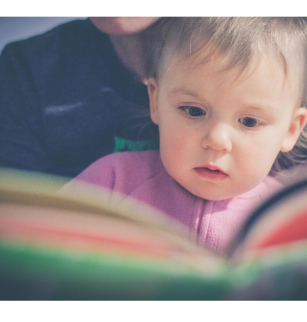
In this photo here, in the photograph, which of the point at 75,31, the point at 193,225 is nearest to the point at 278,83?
the point at 193,225

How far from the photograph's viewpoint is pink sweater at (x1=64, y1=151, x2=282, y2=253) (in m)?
1.31

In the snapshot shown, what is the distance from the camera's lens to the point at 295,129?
4.32ft

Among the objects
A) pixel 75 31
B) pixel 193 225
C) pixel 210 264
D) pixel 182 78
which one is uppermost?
pixel 75 31

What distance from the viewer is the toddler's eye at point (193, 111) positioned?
126cm

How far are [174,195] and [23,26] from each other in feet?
2.37

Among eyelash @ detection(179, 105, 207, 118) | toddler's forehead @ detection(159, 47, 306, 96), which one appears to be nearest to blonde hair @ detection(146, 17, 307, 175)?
toddler's forehead @ detection(159, 47, 306, 96)

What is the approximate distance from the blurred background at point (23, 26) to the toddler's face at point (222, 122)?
367 mm

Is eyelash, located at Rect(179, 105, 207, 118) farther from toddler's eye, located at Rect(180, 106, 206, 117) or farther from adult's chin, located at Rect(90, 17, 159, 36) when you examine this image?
adult's chin, located at Rect(90, 17, 159, 36)

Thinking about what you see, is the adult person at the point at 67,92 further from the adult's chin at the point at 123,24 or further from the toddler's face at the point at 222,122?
the toddler's face at the point at 222,122

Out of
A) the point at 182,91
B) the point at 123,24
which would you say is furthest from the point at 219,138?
the point at 123,24

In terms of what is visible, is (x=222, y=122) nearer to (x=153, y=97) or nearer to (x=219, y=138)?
(x=219, y=138)

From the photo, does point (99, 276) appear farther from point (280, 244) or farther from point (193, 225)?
point (280, 244)

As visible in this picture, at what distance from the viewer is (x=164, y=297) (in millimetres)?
1299
